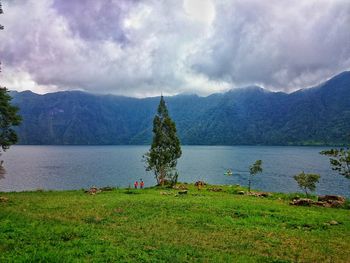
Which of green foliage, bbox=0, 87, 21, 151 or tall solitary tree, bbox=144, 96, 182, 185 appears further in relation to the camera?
tall solitary tree, bbox=144, 96, 182, 185

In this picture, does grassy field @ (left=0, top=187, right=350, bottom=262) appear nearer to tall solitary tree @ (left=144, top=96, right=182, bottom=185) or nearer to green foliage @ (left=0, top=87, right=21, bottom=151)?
green foliage @ (left=0, top=87, right=21, bottom=151)

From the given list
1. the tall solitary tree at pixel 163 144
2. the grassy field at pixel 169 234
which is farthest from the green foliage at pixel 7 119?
the tall solitary tree at pixel 163 144

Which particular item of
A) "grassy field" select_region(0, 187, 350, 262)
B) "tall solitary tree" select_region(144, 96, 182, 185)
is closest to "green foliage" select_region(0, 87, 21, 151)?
"grassy field" select_region(0, 187, 350, 262)

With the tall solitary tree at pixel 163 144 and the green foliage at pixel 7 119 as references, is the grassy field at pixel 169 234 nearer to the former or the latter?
the green foliage at pixel 7 119

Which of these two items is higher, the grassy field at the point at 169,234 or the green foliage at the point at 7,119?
the green foliage at the point at 7,119

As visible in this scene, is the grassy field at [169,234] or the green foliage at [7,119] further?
the green foliage at [7,119]

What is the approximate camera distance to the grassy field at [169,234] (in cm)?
1959

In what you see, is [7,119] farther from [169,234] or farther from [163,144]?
[163,144]

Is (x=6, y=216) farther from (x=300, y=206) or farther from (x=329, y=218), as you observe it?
(x=300, y=206)

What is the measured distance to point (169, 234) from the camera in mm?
25391

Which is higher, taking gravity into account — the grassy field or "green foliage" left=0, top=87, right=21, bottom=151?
"green foliage" left=0, top=87, right=21, bottom=151

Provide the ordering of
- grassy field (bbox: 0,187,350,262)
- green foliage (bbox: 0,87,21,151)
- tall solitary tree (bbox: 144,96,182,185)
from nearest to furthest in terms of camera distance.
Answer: grassy field (bbox: 0,187,350,262) < green foliage (bbox: 0,87,21,151) < tall solitary tree (bbox: 144,96,182,185)

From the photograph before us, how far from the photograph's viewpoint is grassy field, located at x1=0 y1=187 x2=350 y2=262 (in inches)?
771

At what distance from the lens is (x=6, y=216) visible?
94.5 feet
